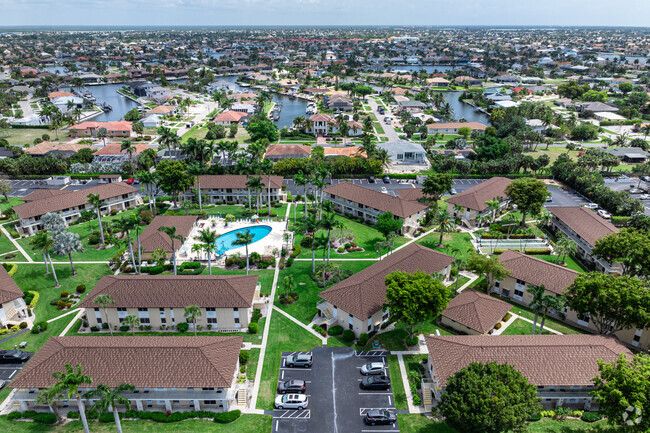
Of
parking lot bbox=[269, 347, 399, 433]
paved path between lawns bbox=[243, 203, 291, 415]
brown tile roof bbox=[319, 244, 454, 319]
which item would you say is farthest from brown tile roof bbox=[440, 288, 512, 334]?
paved path between lawns bbox=[243, 203, 291, 415]

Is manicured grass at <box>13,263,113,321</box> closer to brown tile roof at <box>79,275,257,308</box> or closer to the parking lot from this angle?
brown tile roof at <box>79,275,257,308</box>

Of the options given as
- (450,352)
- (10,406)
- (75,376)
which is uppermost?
(75,376)

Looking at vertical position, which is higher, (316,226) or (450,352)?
(316,226)

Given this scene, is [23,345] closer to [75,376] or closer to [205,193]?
[75,376]

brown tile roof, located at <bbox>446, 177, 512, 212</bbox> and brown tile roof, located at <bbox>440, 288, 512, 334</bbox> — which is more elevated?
brown tile roof, located at <bbox>446, 177, 512, 212</bbox>

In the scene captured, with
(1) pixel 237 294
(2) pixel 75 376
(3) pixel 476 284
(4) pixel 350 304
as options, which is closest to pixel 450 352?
(4) pixel 350 304

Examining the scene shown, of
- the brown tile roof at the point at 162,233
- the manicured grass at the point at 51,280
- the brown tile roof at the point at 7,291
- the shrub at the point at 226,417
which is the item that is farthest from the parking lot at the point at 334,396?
the brown tile roof at the point at 7,291

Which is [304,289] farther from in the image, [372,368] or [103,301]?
[103,301]
